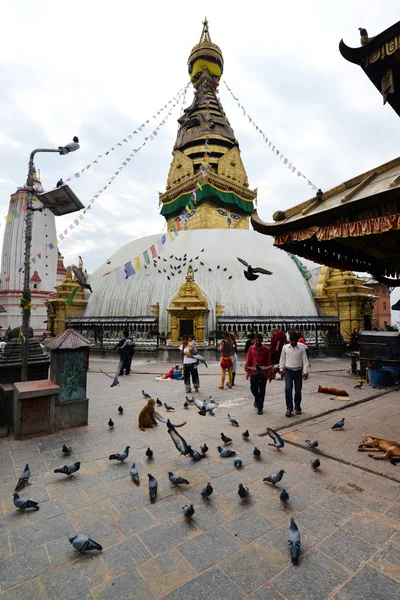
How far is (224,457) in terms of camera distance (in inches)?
158

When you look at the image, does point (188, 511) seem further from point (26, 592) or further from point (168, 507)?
point (26, 592)

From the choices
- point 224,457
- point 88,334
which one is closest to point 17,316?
point 88,334

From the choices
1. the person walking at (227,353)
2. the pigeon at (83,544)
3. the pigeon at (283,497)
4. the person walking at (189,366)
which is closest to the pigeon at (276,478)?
the pigeon at (283,497)

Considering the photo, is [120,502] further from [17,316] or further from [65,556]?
[17,316]

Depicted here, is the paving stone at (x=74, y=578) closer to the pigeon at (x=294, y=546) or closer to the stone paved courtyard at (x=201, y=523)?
the stone paved courtyard at (x=201, y=523)

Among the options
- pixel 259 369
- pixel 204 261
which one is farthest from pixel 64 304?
pixel 259 369

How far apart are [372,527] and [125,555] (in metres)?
2.08

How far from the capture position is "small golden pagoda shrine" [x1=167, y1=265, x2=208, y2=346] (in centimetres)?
1541

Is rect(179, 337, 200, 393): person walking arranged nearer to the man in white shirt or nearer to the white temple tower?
the man in white shirt

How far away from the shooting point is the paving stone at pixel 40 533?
2471 mm

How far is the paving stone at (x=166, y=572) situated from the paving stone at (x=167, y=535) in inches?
3.6

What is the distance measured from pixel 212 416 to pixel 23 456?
3.17 metres

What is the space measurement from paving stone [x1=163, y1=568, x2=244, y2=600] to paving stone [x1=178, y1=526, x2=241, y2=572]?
0.30 ft

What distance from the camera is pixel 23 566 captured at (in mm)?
2240
